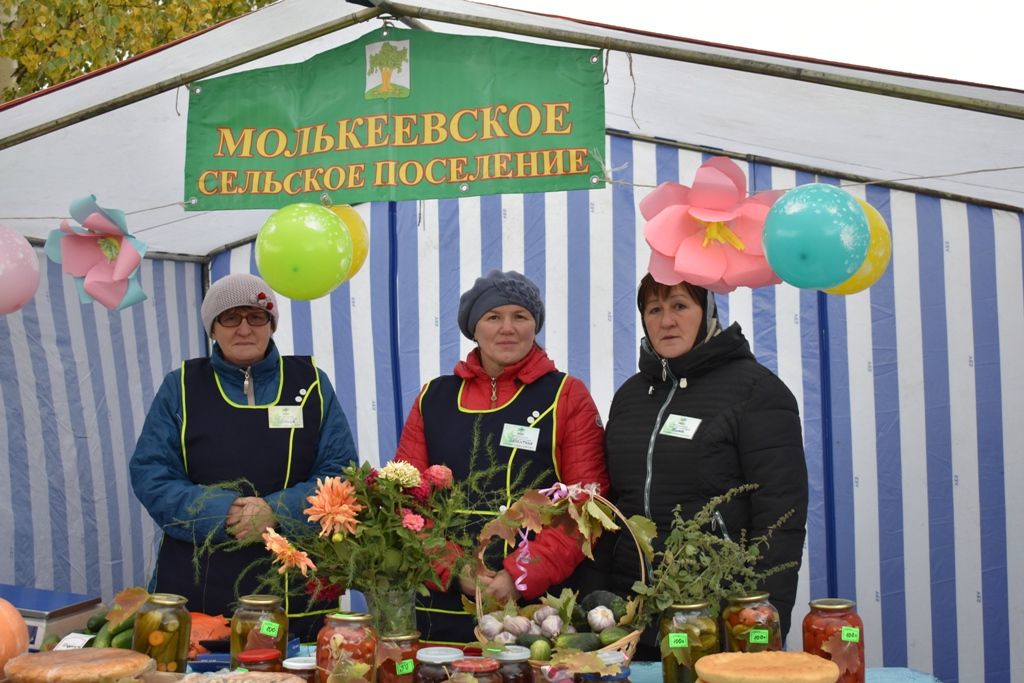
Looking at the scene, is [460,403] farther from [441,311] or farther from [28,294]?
[441,311]

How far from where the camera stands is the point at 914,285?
3971mm

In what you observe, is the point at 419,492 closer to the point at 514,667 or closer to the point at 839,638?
the point at 514,667

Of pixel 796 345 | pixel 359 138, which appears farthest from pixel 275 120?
pixel 796 345

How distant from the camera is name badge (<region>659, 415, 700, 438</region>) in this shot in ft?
8.95

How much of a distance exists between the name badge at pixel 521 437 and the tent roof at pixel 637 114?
3.15ft

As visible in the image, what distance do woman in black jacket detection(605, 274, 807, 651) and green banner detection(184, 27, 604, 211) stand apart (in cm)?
47

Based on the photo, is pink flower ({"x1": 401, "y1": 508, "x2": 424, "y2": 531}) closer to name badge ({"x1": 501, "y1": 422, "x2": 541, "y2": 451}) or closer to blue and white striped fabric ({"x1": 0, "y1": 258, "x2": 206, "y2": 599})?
name badge ({"x1": 501, "y1": 422, "x2": 541, "y2": 451})

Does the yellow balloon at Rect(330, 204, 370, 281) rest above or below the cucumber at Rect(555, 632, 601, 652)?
above

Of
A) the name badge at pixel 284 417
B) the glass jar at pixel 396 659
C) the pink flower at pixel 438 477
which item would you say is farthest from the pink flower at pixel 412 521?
the name badge at pixel 284 417

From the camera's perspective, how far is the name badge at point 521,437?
2996 millimetres

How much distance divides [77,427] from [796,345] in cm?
280

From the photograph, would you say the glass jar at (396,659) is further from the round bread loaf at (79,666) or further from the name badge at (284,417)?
the name badge at (284,417)

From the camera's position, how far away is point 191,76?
2992 mm

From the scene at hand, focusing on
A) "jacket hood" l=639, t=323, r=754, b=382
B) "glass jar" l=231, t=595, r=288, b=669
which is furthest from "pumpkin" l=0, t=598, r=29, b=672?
"jacket hood" l=639, t=323, r=754, b=382
